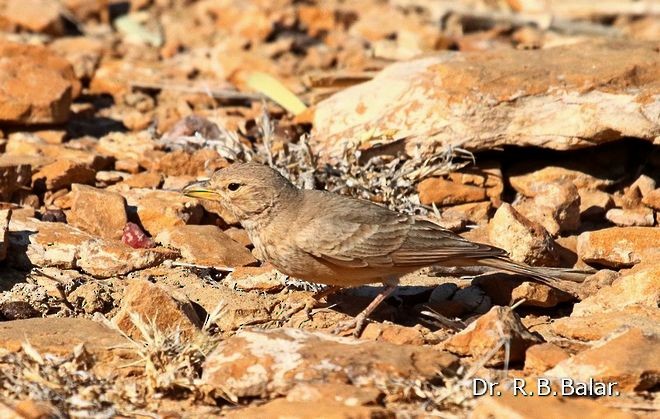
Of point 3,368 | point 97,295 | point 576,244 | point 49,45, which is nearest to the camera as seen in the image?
point 3,368

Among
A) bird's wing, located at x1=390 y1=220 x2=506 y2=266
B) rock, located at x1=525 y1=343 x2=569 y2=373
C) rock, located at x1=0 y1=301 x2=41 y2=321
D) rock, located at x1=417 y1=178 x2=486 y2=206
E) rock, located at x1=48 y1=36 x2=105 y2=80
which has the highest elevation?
rock, located at x1=48 y1=36 x2=105 y2=80

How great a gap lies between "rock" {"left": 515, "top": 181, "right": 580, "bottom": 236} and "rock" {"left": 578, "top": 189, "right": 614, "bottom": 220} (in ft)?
0.76

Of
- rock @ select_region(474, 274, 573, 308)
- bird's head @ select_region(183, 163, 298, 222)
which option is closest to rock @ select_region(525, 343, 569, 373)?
rock @ select_region(474, 274, 573, 308)

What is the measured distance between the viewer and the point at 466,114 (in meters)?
7.59

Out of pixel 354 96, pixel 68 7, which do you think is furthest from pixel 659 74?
pixel 68 7

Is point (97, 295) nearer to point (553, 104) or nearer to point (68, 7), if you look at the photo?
point (553, 104)

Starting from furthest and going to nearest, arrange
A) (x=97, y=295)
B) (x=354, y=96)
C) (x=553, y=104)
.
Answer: (x=354, y=96)
(x=553, y=104)
(x=97, y=295)

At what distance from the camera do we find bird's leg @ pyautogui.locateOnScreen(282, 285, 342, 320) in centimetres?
614

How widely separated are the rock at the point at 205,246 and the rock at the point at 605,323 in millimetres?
2038

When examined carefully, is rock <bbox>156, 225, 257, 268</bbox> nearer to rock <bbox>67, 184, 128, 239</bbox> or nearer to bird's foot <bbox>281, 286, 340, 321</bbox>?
rock <bbox>67, 184, 128, 239</bbox>

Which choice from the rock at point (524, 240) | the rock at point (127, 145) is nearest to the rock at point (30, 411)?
the rock at point (524, 240)

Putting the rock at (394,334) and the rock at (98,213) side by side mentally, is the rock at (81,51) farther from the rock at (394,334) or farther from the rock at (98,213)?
the rock at (394,334)

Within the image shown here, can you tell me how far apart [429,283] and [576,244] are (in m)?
1.10

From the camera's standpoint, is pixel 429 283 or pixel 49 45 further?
pixel 49 45
